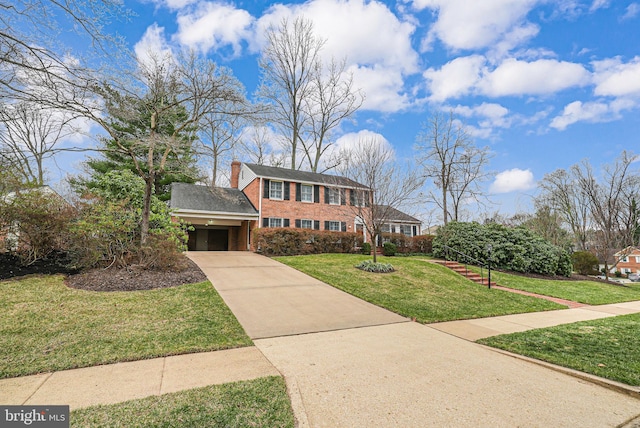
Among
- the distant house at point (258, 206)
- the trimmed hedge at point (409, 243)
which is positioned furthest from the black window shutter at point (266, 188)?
the trimmed hedge at point (409, 243)

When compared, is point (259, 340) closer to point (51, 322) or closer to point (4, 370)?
point (4, 370)

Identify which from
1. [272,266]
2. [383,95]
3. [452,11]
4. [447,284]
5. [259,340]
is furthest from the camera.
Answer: [383,95]

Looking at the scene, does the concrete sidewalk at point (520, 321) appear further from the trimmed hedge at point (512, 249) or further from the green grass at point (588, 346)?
the trimmed hedge at point (512, 249)

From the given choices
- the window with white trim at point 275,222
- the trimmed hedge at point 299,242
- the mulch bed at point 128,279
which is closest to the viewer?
the mulch bed at point 128,279

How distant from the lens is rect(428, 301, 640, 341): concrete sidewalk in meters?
5.96

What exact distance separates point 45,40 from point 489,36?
37.7ft

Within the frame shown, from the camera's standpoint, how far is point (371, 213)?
12125 millimetres

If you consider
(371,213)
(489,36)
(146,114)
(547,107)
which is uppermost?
(489,36)

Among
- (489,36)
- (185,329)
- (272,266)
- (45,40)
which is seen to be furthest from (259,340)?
(489,36)

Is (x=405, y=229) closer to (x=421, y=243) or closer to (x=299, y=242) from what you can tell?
(x=421, y=243)

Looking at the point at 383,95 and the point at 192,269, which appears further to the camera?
the point at 383,95

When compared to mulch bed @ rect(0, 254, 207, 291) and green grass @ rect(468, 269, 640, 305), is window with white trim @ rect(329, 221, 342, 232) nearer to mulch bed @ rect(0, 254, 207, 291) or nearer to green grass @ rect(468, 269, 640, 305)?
green grass @ rect(468, 269, 640, 305)

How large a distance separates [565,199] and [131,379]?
31.6m

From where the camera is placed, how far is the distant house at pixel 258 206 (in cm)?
1762
